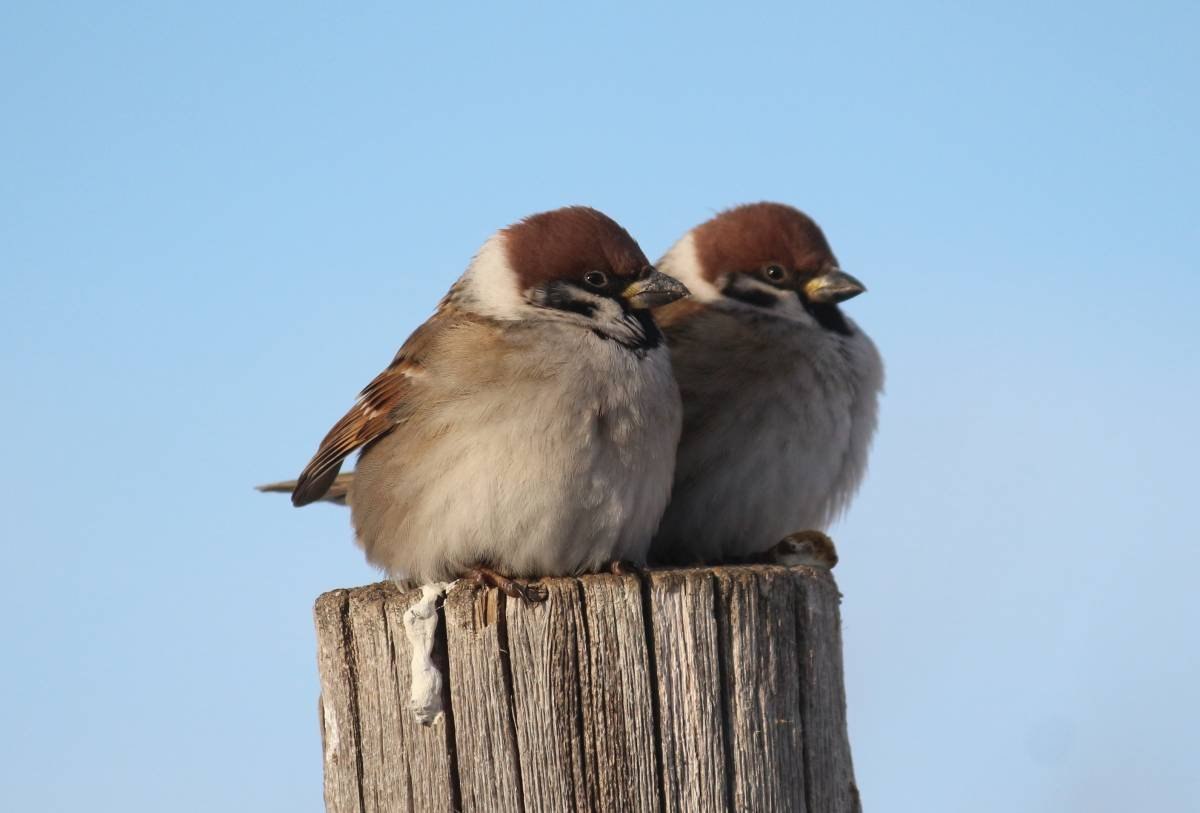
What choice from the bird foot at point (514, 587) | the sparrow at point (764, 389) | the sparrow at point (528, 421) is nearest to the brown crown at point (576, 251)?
the sparrow at point (528, 421)

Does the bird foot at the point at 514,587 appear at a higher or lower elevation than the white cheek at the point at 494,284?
lower

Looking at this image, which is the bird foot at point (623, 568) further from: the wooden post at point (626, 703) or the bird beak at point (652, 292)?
the bird beak at point (652, 292)

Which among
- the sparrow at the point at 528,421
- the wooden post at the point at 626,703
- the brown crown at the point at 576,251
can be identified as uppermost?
the brown crown at the point at 576,251

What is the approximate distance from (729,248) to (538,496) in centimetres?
207

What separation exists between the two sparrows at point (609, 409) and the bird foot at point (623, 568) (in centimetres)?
4

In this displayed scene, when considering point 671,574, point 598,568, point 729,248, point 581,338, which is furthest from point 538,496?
point 729,248

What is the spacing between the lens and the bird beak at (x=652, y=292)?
203 inches

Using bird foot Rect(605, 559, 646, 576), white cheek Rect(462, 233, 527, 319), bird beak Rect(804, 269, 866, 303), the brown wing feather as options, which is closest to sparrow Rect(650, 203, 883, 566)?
bird beak Rect(804, 269, 866, 303)

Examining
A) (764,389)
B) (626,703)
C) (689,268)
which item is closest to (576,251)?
(764,389)

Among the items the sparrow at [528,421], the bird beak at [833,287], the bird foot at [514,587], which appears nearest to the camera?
the bird foot at [514,587]

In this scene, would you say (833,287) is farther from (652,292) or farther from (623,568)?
(623,568)

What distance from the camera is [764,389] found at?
5742mm

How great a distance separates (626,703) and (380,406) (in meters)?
2.14

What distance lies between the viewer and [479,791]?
3.57 m
